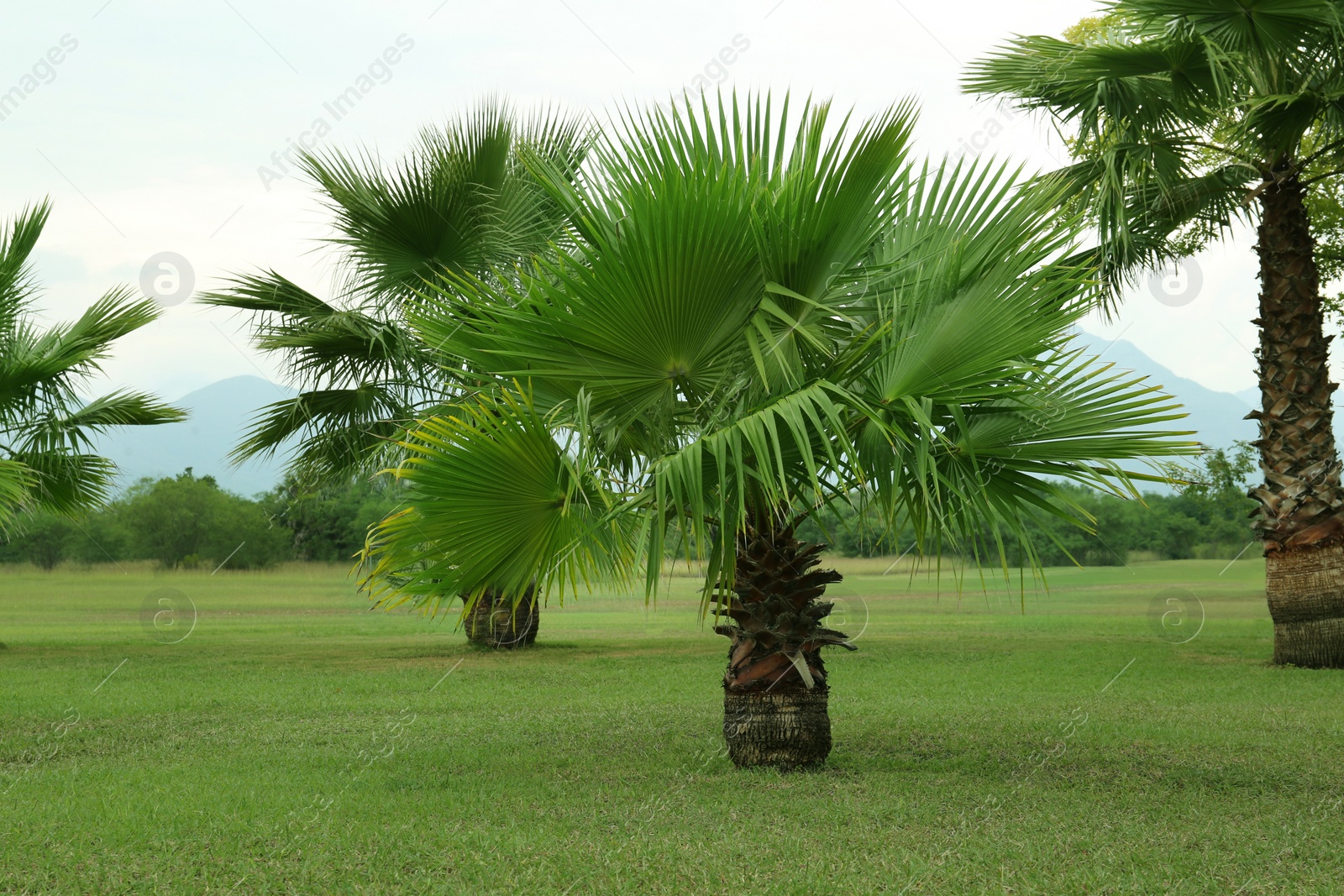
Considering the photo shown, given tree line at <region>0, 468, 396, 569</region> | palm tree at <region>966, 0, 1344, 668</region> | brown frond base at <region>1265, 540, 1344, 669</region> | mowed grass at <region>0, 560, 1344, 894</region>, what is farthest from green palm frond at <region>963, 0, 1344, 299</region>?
tree line at <region>0, 468, 396, 569</region>

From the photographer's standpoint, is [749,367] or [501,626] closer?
[749,367]

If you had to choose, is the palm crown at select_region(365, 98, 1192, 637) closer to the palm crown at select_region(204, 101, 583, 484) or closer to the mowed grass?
the mowed grass

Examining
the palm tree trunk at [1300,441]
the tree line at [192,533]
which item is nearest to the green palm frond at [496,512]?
the palm tree trunk at [1300,441]

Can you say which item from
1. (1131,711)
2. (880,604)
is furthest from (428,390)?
(880,604)

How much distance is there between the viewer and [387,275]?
12.7 metres

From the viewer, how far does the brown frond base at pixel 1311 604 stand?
12.2m

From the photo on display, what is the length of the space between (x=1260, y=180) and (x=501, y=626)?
39.3 feet

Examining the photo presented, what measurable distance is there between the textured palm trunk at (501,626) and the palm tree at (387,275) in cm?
358

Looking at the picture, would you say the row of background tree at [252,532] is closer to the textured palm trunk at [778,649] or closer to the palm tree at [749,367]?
the textured palm trunk at [778,649]

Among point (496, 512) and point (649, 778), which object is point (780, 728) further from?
point (496, 512)

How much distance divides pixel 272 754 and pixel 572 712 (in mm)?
2861
